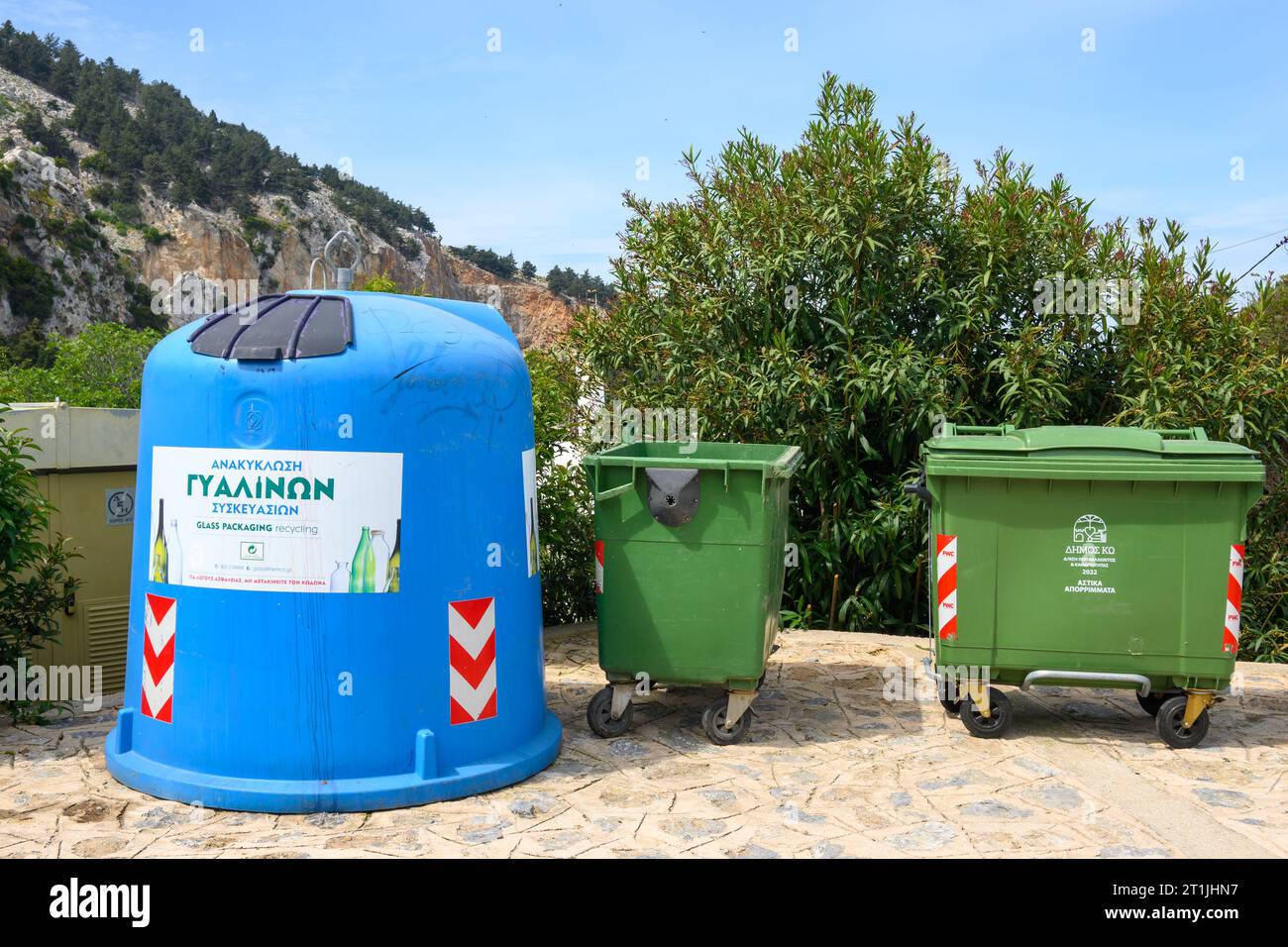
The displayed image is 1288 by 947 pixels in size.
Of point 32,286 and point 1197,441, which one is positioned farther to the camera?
point 32,286

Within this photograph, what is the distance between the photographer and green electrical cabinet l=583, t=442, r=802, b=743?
5.34 m

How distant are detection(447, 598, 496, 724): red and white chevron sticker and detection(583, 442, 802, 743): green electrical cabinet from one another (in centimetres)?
84

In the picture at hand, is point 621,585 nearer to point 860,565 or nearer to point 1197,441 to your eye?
point 1197,441

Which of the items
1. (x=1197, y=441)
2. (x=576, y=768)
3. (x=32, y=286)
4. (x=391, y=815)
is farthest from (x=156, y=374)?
(x=32, y=286)

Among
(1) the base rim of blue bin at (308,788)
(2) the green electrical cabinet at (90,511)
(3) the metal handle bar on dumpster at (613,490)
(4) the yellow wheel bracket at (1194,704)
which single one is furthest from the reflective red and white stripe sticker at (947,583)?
(2) the green electrical cabinet at (90,511)

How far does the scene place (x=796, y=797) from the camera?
15.7 ft

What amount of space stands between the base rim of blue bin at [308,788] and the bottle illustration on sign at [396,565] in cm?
83

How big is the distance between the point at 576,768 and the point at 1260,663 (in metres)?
5.18

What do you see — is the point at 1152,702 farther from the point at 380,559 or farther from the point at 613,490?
the point at 380,559

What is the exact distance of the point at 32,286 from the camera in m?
41.4

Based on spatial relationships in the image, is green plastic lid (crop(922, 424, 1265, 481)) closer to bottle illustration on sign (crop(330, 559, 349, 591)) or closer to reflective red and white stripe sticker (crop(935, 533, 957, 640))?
reflective red and white stripe sticker (crop(935, 533, 957, 640))
